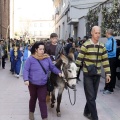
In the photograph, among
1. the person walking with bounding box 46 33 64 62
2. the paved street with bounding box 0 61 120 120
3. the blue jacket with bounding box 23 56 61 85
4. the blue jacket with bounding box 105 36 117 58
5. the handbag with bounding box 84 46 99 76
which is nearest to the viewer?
the blue jacket with bounding box 23 56 61 85

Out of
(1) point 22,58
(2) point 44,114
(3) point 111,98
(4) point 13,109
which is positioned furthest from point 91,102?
(1) point 22,58

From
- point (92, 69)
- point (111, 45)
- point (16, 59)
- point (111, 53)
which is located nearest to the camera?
point (92, 69)

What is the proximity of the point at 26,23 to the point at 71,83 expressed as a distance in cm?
8089

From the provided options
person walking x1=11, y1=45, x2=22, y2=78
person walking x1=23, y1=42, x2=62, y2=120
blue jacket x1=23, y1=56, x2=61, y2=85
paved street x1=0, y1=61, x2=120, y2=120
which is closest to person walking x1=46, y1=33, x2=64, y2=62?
paved street x1=0, y1=61, x2=120, y2=120

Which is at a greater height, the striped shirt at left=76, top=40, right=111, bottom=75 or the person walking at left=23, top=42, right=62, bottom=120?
the striped shirt at left=76, top=40, right=111, bottom=75

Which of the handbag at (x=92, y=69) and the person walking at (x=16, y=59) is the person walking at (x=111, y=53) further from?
the person walking at (x=16, y=59)

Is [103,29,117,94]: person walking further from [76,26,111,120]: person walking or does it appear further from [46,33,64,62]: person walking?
[76,26,111,120]: person walking

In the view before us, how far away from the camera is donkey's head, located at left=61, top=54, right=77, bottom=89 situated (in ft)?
18.1

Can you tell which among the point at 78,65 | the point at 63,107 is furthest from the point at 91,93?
the point at 63,107

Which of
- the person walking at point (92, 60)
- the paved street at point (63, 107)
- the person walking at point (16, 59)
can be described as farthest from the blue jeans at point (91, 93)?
the person walking at point (16, 59)

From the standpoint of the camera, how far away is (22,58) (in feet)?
45.1

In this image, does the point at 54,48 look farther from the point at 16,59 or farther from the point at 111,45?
the point at 16,59

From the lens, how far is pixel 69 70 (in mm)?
5566

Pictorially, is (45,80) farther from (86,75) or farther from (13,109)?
(13,109)
